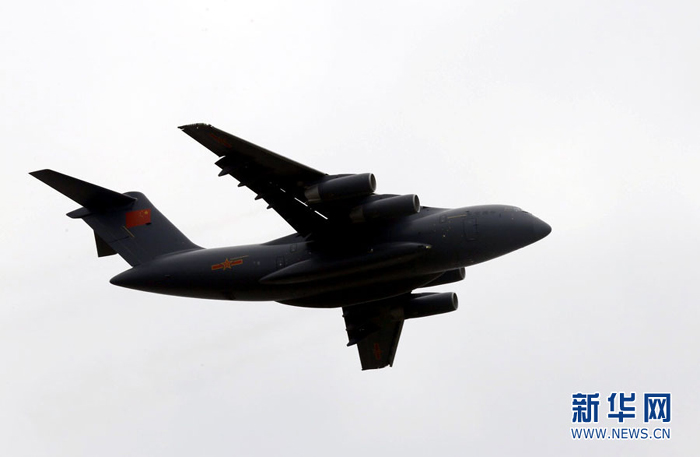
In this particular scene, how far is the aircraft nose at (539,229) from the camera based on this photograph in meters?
19.4

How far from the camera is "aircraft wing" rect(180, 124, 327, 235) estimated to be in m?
19.3

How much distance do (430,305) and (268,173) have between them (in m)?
4.99

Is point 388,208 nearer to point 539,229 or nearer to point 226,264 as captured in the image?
point 539,229

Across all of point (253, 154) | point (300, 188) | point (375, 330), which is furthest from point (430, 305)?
point (253, 154)

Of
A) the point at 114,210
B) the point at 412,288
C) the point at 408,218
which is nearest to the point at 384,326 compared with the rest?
the point at 412,288

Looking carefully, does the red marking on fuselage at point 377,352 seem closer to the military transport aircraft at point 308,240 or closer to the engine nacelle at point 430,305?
the engine nacelle at point 430,305

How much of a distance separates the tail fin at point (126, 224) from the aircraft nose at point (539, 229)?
6.95 meters

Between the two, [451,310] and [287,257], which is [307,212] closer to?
[287,257]

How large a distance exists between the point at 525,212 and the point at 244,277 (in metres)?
5.38

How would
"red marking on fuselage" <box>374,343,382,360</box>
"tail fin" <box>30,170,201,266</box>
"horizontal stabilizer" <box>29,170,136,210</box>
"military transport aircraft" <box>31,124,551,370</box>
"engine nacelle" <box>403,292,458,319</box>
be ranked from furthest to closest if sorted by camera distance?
"red marking on fuselage" <box>374,343,382,360</box>, "engine nacelle" <box>403,292,458,319</box>, "tail fin" <box>30,170,201,266</box>, "horizontal stabilizer" <box>29,170,136,210</box>, "military transport aircraft" <box>31,124,551,370</box>

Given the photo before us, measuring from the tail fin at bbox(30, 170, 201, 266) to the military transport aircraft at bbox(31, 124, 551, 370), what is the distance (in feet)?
0.07

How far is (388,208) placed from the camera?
1936cm

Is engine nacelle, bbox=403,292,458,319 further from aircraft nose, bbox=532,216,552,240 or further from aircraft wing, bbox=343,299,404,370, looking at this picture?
aircraft nose, bbox=532,216,552,240

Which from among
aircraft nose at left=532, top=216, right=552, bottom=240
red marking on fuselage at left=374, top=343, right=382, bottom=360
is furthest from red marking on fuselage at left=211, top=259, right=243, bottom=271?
aircraft nose at left=532, top=216, right=552, bottom=240
